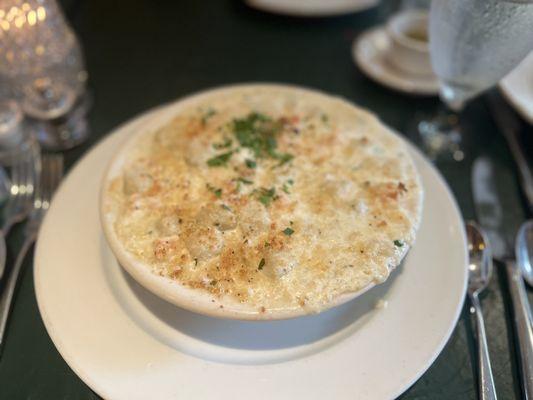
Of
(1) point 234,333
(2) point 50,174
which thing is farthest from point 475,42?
(2) point 50,174

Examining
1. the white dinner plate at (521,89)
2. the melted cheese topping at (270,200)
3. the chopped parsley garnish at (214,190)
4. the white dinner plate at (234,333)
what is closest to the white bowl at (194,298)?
the melted cheese topping at (270,200)

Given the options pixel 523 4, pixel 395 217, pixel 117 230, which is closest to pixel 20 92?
pixel 117 230

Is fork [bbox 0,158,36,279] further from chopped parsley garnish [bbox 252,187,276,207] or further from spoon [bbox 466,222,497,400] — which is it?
spoon [bbox 466,222,497,400]

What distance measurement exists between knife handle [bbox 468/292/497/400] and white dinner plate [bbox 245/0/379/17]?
137cm

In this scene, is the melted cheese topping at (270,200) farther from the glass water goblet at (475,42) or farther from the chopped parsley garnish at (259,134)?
the glass water goblet at (475,42)

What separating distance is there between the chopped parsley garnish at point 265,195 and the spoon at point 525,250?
682 millimetres

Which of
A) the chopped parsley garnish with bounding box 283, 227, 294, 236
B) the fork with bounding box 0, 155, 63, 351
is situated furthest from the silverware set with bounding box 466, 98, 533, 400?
the fork with bounding box 0, 155, 63, 351

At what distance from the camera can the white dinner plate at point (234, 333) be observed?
0.88m

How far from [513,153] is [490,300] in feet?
1.87

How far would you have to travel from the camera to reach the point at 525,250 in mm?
1227

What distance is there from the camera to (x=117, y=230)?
99 centimetres

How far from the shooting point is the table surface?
3.25 ft

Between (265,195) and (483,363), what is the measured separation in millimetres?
596

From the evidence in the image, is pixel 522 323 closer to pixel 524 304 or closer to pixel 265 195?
pixel 524 304
